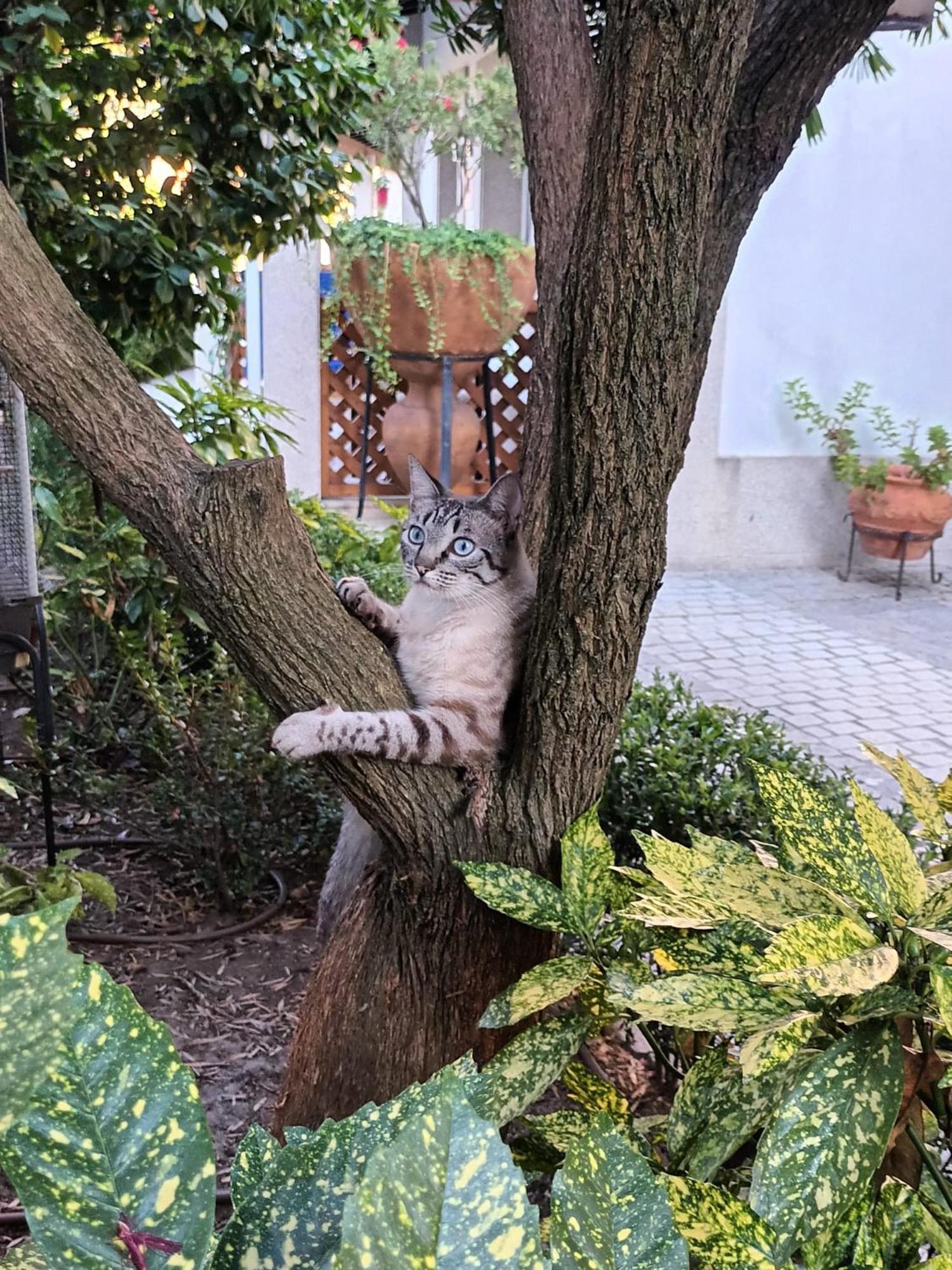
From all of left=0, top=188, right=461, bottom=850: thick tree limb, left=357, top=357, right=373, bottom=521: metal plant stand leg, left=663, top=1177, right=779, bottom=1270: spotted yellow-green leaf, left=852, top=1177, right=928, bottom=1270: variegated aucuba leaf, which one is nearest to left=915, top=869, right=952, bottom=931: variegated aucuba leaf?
left=852, top=1177, right=928, bottom=1270: variegated aucuba leaf

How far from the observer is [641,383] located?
130 centimetres

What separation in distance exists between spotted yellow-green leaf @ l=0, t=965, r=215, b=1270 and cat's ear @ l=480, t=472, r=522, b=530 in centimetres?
141

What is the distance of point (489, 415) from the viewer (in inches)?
258

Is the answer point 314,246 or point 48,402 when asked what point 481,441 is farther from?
point 48,402

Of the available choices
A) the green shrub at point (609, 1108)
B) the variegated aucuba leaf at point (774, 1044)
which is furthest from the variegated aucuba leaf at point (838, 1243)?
the variegated aucuba leaf at point (774, 1044)

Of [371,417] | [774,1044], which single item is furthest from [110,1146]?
[371,417]

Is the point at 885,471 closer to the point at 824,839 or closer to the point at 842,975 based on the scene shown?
the point at 824,839

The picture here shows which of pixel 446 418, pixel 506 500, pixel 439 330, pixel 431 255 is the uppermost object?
pixel 431 255

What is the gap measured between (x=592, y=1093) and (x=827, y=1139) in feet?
1.53

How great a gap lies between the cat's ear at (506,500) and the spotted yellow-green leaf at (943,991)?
44.1 inches

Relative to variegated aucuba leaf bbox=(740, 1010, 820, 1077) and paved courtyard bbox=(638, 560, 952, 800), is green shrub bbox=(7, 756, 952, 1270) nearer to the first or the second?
variegated aucuba leaf bbox=(740, 1010, 820, 1077)

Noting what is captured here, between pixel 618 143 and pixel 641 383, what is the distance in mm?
269

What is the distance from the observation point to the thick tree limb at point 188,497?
145 cm

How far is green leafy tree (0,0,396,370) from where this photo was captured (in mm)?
2844
